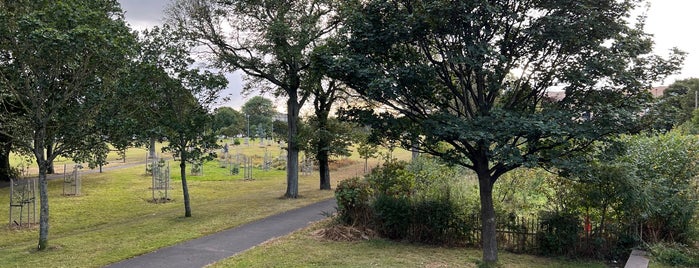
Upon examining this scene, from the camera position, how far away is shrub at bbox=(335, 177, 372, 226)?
36.8 ft

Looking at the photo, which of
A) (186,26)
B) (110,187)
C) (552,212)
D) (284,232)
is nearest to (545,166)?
(552,212)

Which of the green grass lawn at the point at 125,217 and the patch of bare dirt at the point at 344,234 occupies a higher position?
the patch of bare dirt at the point at 344,234

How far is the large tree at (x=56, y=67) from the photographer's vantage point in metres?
9.20

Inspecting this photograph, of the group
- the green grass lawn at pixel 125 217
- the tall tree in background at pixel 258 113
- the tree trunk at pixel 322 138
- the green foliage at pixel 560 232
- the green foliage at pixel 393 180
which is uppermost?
the tall tree in background at pixel 258 113

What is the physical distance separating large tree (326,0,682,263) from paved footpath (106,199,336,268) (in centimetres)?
440

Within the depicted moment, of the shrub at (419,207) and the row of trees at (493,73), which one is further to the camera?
the shrub at (419,207)

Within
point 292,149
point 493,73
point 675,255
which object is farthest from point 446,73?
point 292,149

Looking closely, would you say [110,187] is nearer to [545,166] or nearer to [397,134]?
[397,134]

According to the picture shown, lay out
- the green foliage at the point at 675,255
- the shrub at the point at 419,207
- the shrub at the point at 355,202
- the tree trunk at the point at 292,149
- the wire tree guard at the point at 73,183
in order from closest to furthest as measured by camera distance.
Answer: the green foliage at the point at 675,255
the shrub at the point at 419,207
the shrub at the point at 355,202
the tree trunk at the point at 292,149
the wire tree guard at the point at 73,183

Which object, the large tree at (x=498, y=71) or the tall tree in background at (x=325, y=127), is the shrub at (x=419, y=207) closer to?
the large tree at (x=498, y=71)

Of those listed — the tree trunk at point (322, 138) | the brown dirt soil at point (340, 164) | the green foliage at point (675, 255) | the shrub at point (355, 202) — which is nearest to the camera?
the green foliage at point (675, 255)

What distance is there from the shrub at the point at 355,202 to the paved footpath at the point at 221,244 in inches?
66.8

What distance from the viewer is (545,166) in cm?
803

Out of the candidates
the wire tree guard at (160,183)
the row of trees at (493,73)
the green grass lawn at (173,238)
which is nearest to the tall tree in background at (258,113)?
the wire tree guard at (160,183)
